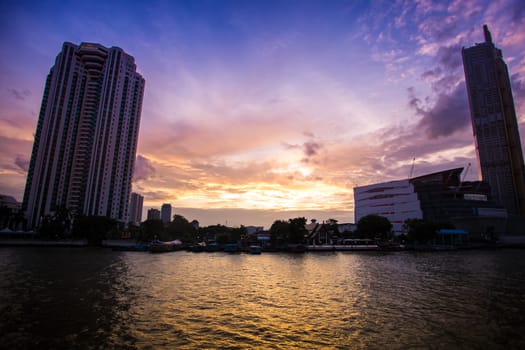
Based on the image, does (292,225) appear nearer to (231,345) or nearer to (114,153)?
(231,345)

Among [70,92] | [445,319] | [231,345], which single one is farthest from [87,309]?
[70,92]

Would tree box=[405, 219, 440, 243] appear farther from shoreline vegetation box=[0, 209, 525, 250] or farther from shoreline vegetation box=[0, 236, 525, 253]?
shoreline vegetation box=[0, 236, 525, 253]

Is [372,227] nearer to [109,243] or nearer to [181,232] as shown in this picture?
[181,232]

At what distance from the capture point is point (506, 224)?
607ft

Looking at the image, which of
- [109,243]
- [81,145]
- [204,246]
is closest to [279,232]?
[204,246]

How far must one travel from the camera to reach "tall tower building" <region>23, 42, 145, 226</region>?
175875mm

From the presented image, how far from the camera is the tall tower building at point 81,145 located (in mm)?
175875

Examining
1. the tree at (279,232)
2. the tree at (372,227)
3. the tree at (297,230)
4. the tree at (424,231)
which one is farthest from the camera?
the tree at (372,227)

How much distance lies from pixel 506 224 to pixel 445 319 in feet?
708

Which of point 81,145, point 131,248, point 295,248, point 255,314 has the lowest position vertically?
point 255,314

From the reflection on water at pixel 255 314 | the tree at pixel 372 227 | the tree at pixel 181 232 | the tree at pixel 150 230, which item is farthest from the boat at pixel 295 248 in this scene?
the reflection on water at pixel 255 314

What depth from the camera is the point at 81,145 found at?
187625 millimetres

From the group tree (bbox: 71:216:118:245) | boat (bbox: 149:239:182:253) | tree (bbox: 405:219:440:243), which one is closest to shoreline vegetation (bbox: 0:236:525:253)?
boat (bbox: 149:239:182:253)

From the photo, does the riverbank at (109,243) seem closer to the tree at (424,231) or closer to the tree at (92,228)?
the tree at (92,228)
